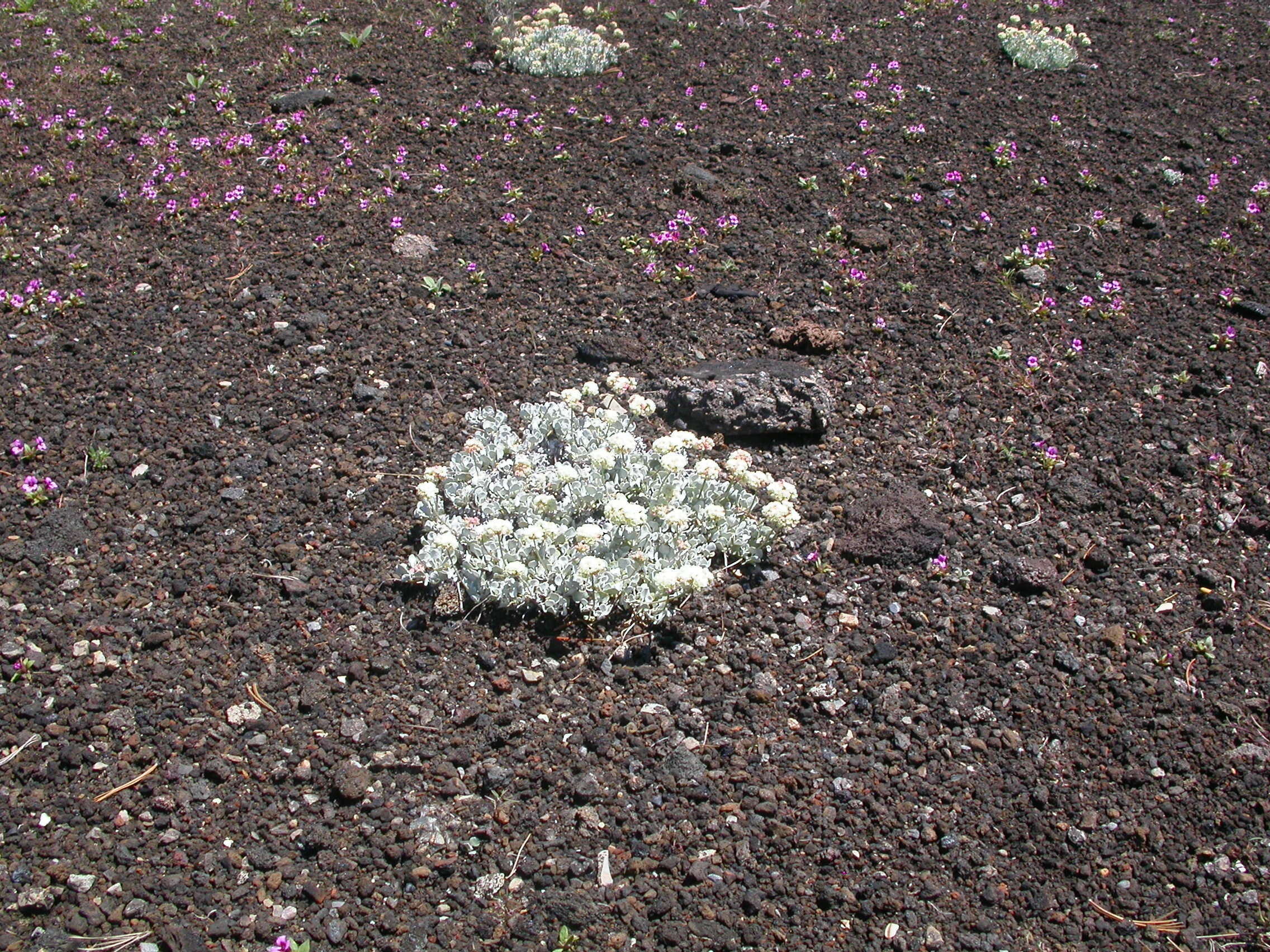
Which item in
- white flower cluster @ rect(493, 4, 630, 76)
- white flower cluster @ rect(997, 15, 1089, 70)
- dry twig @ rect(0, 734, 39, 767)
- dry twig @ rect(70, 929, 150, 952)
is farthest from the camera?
white flower cluster @ rect(997, 15, 1089, 70)

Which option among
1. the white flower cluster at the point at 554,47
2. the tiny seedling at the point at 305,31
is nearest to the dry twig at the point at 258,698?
the white flower cluster at the point at 554,47

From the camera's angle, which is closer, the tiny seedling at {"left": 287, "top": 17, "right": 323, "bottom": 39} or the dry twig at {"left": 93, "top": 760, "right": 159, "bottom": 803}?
the dry twig at {"left": 93, "top": 760, "right": 159, "bottom": 803}

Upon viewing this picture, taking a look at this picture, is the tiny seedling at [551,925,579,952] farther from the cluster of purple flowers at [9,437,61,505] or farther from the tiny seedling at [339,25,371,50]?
→ the tiny seedling at [339,25,371,50]

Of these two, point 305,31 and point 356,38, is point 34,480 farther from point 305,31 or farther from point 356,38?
point 305,31

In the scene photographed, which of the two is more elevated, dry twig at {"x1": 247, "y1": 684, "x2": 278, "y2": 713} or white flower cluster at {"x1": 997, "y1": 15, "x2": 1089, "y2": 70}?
white flower cluster at {"x1": 997, "y1": 15, "x2": 1089, "y2": 70}

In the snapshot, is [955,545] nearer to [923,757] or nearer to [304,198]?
[923,757]

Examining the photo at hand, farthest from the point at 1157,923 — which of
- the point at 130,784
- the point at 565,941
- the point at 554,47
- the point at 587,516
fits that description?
the point at 554,47

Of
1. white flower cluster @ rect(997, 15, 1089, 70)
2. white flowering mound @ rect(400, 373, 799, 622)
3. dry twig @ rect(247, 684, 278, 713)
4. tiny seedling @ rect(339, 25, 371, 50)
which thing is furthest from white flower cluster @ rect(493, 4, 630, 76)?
dry twig @ rect(247, 684, 278, 713)
